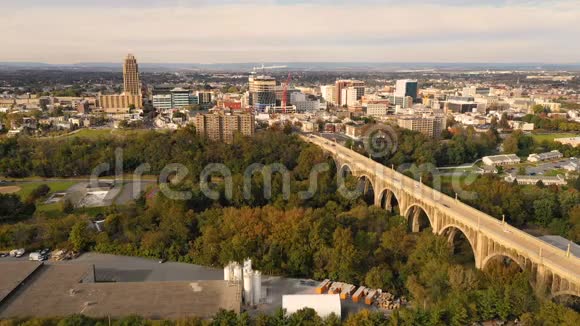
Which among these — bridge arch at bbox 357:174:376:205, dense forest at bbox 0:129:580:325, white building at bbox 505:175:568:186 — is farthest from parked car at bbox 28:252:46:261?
white building at bbox 505:175:568:186

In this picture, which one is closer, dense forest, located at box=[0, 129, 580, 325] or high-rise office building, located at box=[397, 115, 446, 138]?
dense forest, located at box=[0, 129, 580, 325]

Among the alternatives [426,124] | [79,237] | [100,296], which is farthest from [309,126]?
[100,296]

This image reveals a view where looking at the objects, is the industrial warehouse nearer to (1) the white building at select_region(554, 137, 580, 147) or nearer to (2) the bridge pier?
(2) the bridge pier

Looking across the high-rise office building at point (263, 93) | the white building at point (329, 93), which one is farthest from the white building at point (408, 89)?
the high-rise office building at point (263, 93)

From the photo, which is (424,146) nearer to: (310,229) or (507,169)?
(507,169)

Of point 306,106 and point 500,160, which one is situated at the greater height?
point 306,106

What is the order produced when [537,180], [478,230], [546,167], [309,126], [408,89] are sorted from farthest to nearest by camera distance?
[408,89] → [309,126] → [546,167] → [537,180] → [478,230]

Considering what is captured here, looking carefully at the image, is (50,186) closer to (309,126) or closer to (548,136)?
(309,126)
